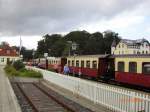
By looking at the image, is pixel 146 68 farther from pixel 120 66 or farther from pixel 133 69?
pixel 120 66

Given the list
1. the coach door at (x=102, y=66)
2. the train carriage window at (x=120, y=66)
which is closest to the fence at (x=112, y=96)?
the train carriage window at (x=120, y=66)

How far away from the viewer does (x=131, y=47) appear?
129 metres

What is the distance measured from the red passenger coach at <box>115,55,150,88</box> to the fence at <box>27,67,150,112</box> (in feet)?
19.0

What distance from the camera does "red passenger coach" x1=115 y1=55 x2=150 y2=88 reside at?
26906 mm

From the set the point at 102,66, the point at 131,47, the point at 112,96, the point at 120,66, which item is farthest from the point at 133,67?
the point at 131,47

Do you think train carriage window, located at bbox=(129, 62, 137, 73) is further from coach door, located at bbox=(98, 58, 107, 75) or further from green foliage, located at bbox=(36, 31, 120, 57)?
green foliage, located at bbox=(36, 31, 120, 57)

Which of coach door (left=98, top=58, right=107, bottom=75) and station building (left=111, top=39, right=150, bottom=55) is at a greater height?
station building (left=111, top=39, right=150, bottom=55)

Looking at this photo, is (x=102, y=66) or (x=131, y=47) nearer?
(x=102, y=66)

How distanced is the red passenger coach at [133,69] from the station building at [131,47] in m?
96.2

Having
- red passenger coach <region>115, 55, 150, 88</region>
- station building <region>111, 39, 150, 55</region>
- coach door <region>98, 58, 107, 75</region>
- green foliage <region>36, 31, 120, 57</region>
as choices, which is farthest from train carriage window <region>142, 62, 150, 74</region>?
station building <region>111, 39, 150, 55</region>

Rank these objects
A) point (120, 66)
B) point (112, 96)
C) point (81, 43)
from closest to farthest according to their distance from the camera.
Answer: point (112, 96) → point (120, 66) → point (81, 43)

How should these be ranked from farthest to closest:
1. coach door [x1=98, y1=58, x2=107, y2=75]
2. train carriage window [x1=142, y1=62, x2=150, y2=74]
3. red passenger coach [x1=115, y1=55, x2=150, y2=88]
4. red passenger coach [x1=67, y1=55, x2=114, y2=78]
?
1. red passenger coach [x1=67, y1=55, x2=114, y2=78]
2. coach door [x1=98, y1=58, x2=107, y2=75]
3. red passenger coach [x1=115, y1=55, x2=150, y2=88]
4. train carriage window [x1=142, y1=62, x2=150, y2=74]

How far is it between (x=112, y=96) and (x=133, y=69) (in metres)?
13.4

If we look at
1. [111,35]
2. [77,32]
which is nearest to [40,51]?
[77,32]
